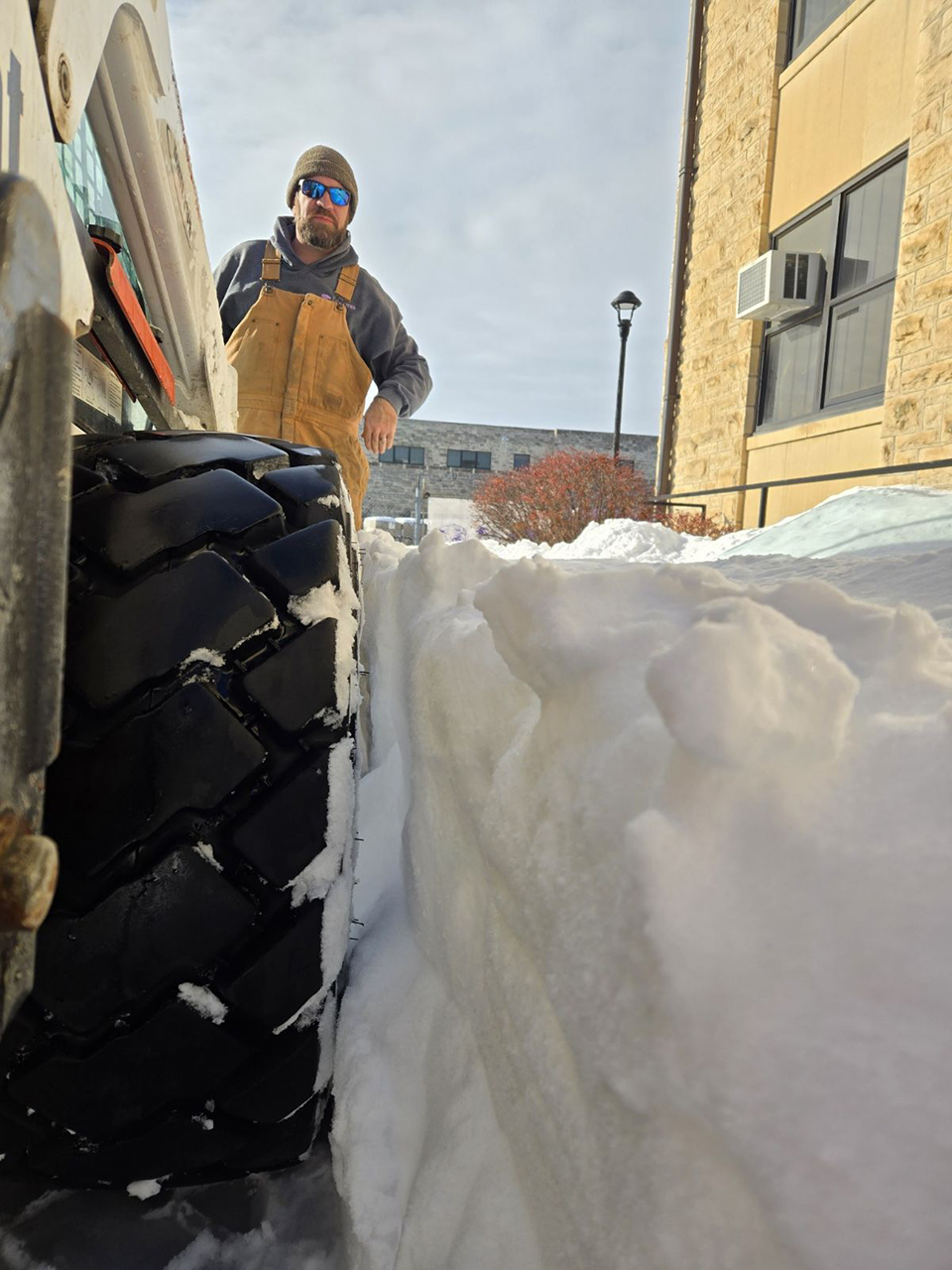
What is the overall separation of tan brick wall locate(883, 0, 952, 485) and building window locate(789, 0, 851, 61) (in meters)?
1.85

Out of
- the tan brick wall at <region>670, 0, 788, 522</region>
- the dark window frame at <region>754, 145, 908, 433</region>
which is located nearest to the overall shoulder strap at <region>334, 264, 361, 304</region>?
the dark window frame at <region>754, 145, 908, 433</region>

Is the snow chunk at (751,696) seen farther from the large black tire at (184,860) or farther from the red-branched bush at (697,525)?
the red-branched bush at (697,525)

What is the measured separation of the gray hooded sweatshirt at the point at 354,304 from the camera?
346 cm

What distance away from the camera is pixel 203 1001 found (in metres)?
0.73

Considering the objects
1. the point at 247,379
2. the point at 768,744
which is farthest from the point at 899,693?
the point at 247,379

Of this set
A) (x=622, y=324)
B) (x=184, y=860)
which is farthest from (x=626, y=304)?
(x=184, y=860)

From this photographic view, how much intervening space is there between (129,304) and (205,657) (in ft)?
2.19

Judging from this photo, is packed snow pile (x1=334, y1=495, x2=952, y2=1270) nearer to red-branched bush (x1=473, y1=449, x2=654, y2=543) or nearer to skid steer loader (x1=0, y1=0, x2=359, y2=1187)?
skid steer loader (x1=0, y1=0, x2=359, y2=1187)

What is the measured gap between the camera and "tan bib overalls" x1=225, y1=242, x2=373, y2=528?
10.7ft

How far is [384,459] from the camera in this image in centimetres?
2895

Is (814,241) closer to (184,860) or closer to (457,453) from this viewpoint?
(184,860)

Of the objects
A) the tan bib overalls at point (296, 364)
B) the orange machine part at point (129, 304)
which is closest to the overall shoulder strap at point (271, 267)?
the tan bib overalls at point (296, 364)

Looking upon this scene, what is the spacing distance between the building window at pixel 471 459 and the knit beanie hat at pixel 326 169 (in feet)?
88.5

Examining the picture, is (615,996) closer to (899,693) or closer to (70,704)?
(899,693)
